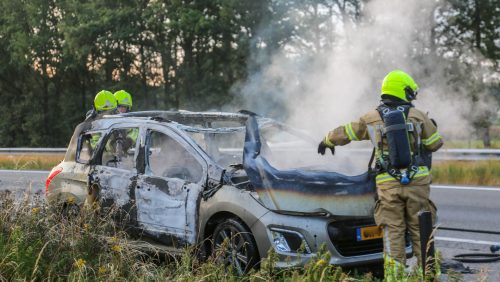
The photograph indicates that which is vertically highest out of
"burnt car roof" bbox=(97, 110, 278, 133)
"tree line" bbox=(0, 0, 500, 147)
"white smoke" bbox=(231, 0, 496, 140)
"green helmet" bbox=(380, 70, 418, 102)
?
"tree line" bbox=(0, 0, 500, 147)

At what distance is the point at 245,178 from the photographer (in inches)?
214

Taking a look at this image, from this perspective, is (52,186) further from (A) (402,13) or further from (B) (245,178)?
(A) (402,13)

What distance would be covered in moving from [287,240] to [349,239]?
0.50 meters

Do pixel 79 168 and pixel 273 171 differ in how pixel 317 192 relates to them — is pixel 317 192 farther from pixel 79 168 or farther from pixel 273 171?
pixel 79 168

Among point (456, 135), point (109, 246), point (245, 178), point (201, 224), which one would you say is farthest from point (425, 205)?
point (456, 135)

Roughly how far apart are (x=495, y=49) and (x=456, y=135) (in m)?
6.86

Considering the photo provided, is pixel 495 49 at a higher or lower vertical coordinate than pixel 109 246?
higher

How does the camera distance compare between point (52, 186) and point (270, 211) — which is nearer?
point (270, 211)

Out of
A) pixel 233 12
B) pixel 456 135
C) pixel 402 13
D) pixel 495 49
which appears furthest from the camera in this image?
pixel 233 12

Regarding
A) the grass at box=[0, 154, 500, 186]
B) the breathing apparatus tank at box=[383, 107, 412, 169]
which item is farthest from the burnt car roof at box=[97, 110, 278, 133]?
the grass at box=[0, 154, 500, 186]

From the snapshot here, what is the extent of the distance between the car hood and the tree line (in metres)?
12.0

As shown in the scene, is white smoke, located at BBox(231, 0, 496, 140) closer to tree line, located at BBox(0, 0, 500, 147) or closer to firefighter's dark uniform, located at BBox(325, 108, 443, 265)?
tree line, located at BBox(0, 0, 500, 147)

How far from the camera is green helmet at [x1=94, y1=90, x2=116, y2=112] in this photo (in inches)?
319

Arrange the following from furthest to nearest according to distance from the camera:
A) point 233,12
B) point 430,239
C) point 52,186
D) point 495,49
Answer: point 233,12
point 495,49
point 52,186
point 430,239
